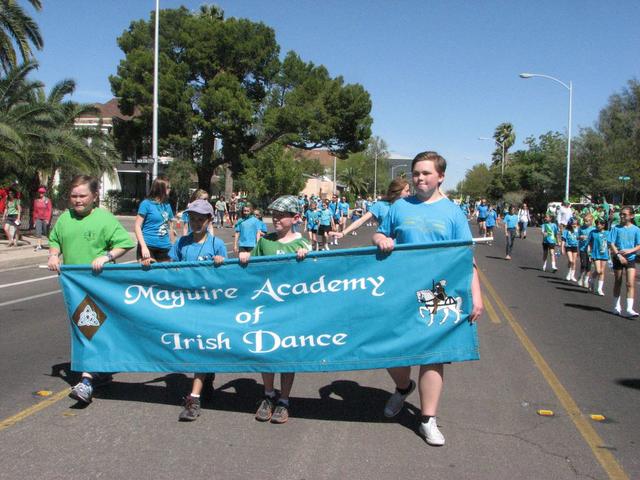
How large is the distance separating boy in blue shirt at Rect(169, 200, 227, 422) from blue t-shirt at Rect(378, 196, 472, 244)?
1.37 metres

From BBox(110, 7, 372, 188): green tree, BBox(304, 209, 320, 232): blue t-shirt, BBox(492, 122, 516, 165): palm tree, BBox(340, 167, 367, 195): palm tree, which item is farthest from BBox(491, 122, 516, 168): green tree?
BBox(304, 209, 320, 232): blue t-shirt

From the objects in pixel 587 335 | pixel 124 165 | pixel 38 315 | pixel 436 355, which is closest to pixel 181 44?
pixel 124 165

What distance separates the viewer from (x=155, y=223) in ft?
26.6

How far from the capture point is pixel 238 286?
16.1 ft

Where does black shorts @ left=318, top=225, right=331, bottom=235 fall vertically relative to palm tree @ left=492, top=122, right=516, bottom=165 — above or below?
below

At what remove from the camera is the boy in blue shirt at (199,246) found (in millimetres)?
4945

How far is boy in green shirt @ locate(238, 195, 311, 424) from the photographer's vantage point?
4.86 meters

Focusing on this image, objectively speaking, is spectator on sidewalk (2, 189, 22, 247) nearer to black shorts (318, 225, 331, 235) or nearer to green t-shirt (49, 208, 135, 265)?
black shorts (318, 225, 331, 235)

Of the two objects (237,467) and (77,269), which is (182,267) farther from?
(237,467)

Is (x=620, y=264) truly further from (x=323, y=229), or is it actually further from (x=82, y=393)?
(x=323, y=229)

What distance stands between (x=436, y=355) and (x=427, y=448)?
0.62 metres

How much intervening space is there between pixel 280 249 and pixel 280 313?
50 cm

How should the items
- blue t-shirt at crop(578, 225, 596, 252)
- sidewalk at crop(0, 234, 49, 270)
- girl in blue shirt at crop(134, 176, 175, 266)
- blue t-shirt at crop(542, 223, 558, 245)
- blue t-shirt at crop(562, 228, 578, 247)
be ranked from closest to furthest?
1. girl in blue shirt at crop(134, 176, 175, 266)
2. blue t-shirt at crop(578, 225, 596, 252)
3. blue t-shirt at crop(562, 228, 578, 247)
4. sidewalk at crop(0, 234, 49, 270)
5. blue t-shirt at crop(542, 223, 558, 245)

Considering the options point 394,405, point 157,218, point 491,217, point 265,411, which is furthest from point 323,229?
point 265,411
